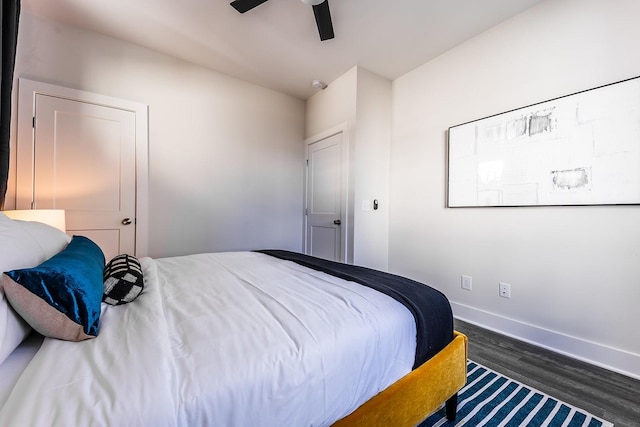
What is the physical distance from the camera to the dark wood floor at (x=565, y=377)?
134 centimetres

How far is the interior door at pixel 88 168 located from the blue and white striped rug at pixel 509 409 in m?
2.87

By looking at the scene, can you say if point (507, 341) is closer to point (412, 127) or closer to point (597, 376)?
point (597, 376)

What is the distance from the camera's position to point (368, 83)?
2959mm

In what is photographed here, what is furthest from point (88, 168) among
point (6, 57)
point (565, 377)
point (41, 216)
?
point (565, 377)

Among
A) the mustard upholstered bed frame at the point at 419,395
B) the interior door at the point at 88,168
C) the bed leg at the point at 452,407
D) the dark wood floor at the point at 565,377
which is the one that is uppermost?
the interior door at the point at 88,168

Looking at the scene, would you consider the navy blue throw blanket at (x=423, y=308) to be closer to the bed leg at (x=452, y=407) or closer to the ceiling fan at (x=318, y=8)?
the bed leg at (x=452, y=407)

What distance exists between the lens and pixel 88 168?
92.7 inches

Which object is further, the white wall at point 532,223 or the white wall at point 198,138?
the white wall at point 198,138

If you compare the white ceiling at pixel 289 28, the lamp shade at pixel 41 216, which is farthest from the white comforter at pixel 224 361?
the white ceiling at pixel 289 28

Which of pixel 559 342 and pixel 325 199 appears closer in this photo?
pixel 559 342

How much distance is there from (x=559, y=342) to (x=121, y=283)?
8.96 ft

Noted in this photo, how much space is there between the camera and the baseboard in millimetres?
1621

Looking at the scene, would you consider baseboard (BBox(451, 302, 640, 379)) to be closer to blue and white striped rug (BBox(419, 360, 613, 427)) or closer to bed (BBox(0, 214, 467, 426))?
blue and white striped rug (BBox(419, 360, 613, 427))

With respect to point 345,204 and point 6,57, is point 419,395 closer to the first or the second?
point 345,204
